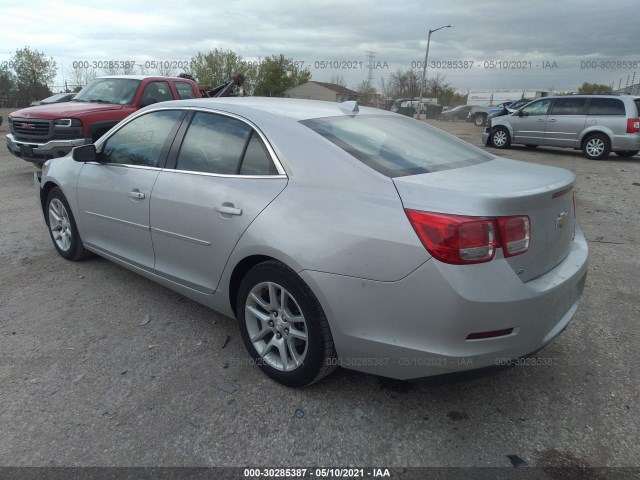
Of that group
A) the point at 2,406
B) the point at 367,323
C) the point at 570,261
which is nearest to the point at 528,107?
the point at 570,261

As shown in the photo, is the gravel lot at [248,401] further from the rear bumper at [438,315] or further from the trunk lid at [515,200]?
the trunk lid at [515,200]

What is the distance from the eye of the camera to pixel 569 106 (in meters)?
13.1

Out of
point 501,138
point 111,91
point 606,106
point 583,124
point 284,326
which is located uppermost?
point 606,106

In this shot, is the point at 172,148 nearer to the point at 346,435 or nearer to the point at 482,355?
the point at 346,435

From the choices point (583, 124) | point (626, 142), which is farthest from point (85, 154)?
point (626, 142)

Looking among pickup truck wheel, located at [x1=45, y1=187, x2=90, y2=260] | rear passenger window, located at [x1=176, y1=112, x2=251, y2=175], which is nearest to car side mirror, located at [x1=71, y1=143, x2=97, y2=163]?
pickup truck wheel, located at [x1=45, y1=187, x2=90, y2=260]

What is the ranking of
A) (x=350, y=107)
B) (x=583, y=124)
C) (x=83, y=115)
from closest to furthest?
(x=350, y=107) → (x=83, y=115) → (x=583, y=124)

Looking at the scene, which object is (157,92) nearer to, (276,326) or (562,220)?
(276,326)

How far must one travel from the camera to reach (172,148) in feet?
10.8

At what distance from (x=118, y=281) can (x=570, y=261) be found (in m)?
3.62

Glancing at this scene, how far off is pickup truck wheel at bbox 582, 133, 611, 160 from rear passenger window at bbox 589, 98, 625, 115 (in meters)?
Result: 0.61

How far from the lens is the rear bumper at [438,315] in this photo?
2.02m

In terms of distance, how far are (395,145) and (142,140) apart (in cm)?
204

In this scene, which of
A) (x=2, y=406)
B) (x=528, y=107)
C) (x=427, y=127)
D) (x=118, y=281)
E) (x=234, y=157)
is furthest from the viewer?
(x=528, y=107)
